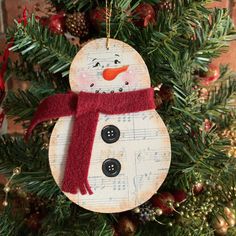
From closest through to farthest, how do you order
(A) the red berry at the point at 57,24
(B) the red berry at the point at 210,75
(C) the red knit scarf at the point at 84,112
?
(C) the red knit scarf at the point at 84,112 < (A) the red berry at the point at 57,24 < (B) the red berry at the point at 210,75

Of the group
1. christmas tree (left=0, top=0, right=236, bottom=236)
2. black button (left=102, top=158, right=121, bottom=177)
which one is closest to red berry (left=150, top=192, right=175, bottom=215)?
christmas tree (left=0, top=0, right=236, bottom=236)

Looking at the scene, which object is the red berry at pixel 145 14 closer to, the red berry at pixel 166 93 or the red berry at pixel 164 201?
the red berry at pixel 166 93

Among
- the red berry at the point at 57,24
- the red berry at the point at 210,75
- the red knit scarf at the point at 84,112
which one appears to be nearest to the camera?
the red knit scarf at the point at 84,112

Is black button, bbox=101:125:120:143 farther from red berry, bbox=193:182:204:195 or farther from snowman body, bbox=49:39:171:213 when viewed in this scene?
red berry, bbox=193:182:204:195

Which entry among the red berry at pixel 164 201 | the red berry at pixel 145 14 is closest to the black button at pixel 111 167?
the red berry at pixel 164 201

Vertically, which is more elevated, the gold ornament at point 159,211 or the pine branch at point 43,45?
the pine branch at point 43,45

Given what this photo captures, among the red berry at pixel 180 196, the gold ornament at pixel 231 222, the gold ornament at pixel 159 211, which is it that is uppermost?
the gold ornament at pixel 159 211

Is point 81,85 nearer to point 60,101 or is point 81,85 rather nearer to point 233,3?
point 60,101

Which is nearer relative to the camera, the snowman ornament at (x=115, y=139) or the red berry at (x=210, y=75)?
the snowman ornament at (x=115, y=139)
